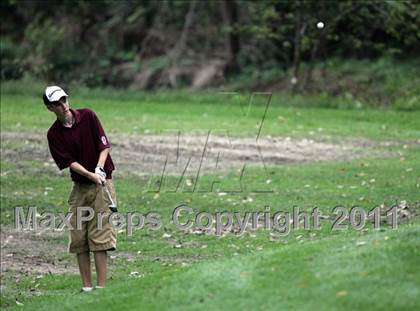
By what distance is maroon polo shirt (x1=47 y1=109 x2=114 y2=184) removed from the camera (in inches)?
347

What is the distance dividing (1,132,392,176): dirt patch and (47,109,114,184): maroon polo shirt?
7114mm

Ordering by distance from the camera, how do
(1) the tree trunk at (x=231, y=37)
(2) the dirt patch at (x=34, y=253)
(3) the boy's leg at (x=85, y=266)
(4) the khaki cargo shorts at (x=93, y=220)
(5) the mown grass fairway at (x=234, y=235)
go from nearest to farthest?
(5) the mown grass fairway at (x=234, y=235) → (4) the khaki cargo shorts at (x=93, y=220) → (3) the boy's leg at (x=85, y=266) → (2) the dirt patch at (x=34, y=253) → (1) the tree trunk at (x=231, y=37)

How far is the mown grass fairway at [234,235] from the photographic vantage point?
712cm

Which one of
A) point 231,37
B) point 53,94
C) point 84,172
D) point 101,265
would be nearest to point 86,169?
point 84,172

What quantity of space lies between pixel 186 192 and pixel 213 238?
2802 mm

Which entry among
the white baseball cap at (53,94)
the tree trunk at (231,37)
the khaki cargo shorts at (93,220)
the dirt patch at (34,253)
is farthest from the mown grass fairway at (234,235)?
the tree trunk at (231,37)

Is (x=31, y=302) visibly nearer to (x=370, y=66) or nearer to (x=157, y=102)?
(x=157, y=102)

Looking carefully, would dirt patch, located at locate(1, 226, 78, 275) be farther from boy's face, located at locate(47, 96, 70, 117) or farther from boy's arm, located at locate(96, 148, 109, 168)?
boy's face, located at locate(47, 96, 70, 117)

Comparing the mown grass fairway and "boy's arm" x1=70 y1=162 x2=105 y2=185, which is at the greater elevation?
"boy's arm" x1=70 y1=162 x2=105 y2=185

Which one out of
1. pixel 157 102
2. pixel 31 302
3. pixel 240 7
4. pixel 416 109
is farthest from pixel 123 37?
pixel 31 302

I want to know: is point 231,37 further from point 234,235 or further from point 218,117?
point 234,235

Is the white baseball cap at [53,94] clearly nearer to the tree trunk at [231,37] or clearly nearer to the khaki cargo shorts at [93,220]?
the khaki cargo shorts at [93,220]

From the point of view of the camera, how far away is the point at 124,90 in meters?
28.0

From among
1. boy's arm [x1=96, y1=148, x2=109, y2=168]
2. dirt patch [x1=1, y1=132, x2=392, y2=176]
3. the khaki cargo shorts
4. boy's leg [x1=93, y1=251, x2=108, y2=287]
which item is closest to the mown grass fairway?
dirt patch [x1=1, y1=132, x2=392, y2=176]
